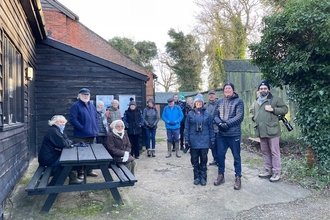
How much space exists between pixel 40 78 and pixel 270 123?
241 inches

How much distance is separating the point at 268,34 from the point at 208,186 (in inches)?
130

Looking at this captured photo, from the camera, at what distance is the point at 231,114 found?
5078mm

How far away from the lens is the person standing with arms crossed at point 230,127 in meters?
4.98

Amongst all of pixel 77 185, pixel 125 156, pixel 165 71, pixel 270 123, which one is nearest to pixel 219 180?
pixel 270 123

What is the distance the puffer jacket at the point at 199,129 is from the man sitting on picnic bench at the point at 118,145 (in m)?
1.14

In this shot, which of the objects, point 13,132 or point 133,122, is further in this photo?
point 133,122

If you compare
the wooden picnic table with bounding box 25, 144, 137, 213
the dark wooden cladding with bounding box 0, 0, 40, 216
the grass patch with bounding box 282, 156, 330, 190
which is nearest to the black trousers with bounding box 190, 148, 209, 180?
the wooden picnic table with bounding box 25, 144, 137, 213

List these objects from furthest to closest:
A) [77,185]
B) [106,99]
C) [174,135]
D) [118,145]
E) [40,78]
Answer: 1. [106,99]
2. [40,78]
3. [174,135]
4. [118,145]
5. [77,185]

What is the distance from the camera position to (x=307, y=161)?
5.80 m

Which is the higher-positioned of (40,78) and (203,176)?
(40,78)

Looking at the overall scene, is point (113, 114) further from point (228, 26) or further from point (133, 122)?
point (228, 26)

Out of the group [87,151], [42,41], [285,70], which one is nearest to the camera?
[87,151]

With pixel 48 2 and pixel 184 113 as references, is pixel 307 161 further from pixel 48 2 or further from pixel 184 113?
pixel 48 2

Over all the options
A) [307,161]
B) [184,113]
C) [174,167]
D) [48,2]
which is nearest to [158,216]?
[174,167]
